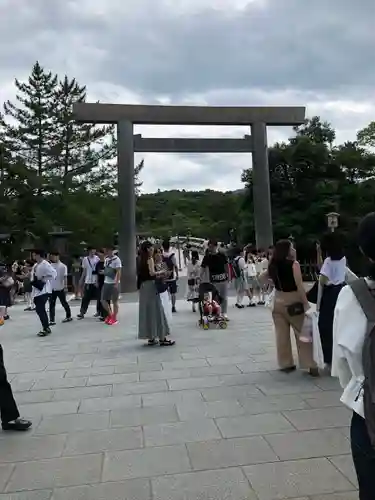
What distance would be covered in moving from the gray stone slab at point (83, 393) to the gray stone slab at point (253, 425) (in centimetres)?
Result: 147

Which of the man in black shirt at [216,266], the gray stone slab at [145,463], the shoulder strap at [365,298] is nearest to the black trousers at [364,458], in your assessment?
the shoulder strap at [365,298]

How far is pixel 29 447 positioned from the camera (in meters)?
3.52

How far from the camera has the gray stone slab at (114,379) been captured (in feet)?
17.1

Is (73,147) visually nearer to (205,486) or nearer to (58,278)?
(58,278)

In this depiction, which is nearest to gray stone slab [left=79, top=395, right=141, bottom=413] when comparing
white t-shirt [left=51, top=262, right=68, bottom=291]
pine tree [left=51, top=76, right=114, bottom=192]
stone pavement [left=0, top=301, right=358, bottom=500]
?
stone pavement [left=0, top=301, right=358, bottom=500]

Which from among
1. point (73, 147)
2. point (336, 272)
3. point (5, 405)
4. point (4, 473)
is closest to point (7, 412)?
point (5, 405)

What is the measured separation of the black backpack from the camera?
167cm

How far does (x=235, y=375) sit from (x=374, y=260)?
3.82 m

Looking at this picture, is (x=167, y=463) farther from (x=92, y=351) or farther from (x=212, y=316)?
(x=212, y=316)

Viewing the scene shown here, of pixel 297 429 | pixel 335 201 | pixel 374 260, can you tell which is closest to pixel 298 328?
pixel 297 429

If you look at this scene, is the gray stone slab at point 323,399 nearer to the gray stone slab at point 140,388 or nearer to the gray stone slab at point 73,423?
the gray stone slab at point 140,388

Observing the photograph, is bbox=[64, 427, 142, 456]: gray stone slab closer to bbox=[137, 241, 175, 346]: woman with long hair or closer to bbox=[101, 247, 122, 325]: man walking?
bbox=[137, 241, 175, 346]: woman with long hair

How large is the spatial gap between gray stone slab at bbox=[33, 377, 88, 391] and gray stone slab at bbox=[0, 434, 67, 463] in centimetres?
137

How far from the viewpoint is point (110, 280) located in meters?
9.30
